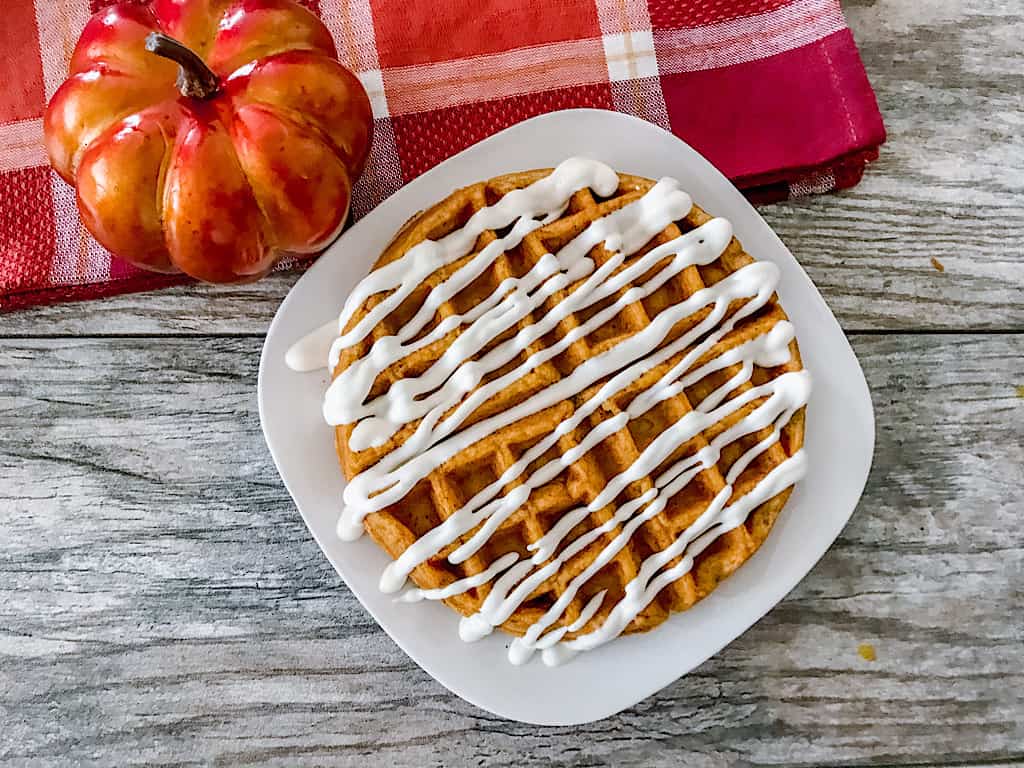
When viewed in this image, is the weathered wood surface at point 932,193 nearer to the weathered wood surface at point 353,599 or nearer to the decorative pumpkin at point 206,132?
the weathered wood surface at point 353,599

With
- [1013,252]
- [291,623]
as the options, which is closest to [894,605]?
[1013,252]

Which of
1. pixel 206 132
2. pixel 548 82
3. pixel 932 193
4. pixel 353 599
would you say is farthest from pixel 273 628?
pixel 932 193

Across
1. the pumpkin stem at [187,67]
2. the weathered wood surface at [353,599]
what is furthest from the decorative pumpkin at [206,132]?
the weathered wood surface at [353,599]

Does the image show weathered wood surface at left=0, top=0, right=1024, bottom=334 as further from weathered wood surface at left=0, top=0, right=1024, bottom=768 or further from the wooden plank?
the wooden plank

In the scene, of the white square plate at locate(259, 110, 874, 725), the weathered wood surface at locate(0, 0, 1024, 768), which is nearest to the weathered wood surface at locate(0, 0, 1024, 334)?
the weathered wood surface at locate(0, 0, 1024, 768)

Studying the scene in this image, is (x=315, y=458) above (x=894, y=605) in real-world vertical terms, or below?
above

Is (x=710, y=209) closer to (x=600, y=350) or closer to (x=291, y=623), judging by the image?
(x=600, y=350)

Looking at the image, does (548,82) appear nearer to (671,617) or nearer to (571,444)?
(571,444)
